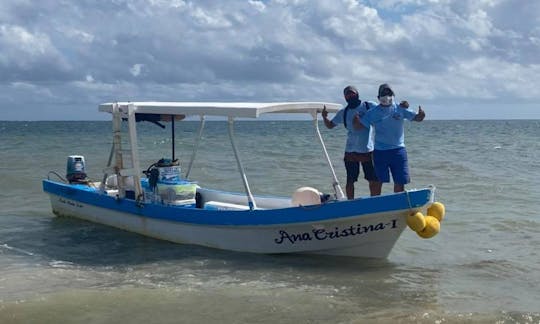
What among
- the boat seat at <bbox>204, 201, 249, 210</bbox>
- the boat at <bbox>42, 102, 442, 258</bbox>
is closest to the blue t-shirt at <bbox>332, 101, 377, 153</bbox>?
the boat at <bbox>42, 102, 442, 258</bbox>

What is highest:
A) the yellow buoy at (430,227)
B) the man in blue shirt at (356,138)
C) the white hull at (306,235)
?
the man in blue shirt at (356,138)

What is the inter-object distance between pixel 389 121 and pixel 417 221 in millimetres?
1499

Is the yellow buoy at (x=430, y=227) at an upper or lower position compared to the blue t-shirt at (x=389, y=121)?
lower

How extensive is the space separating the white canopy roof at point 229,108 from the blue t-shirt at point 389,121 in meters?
1.05

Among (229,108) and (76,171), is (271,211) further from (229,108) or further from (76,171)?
(76,171)

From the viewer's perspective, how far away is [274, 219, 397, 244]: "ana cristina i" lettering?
Result: 316 inches

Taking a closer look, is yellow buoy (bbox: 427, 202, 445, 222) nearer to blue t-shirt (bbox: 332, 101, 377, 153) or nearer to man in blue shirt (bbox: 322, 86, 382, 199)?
man in blue shirt (bbox: 322, 86, 382, 199)

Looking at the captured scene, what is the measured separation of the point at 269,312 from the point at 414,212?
2.31 m

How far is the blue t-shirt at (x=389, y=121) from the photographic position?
8227 millimetres

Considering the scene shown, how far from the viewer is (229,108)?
328 inches

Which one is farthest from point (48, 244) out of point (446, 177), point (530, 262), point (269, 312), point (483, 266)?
point (446, 177)

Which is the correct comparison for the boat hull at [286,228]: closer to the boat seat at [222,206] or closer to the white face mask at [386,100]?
the boat seat at [222,206]

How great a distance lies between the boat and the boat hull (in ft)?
0.04

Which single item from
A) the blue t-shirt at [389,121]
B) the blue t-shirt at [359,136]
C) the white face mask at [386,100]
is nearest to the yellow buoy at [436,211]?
the blue t-shirt at [389,121]
